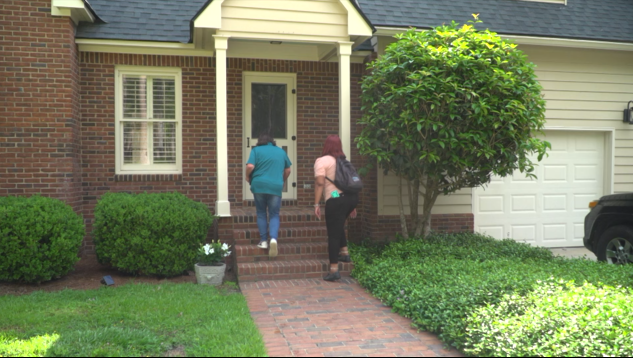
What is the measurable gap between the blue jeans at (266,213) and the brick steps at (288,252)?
0.21m

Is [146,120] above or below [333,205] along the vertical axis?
above

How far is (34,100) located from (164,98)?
6.10 feet

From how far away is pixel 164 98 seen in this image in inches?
345

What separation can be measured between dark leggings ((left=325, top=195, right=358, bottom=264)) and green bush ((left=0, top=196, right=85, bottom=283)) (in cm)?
315

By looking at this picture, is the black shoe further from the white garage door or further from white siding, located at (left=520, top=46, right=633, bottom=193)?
white siding, located at (left=520, top=46, right=633, bottom=193)

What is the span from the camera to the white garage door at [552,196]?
32.3 ft

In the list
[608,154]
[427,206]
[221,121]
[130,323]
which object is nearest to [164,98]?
[221,121]

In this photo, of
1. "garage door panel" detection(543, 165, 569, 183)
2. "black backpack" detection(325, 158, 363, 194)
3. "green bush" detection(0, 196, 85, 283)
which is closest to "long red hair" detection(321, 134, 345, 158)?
"black backpack" detection(325, 158, 363, 194)

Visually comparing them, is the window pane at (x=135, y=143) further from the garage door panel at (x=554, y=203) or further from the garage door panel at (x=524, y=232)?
the garage door panel at (x=554, y=203)

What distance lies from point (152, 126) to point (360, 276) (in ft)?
13.5

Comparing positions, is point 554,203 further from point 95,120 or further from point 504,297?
point 95,120

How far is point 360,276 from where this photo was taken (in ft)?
22.7

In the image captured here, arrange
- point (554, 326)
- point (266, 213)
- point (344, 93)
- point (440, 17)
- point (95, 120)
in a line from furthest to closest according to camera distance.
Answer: point (440, 17) → point (95, 120) → point (344, 93) → point (266, 213) → point (554, 326)

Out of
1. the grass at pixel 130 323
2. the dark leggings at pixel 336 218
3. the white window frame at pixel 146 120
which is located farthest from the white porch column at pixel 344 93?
the grass at pixel 130 323
